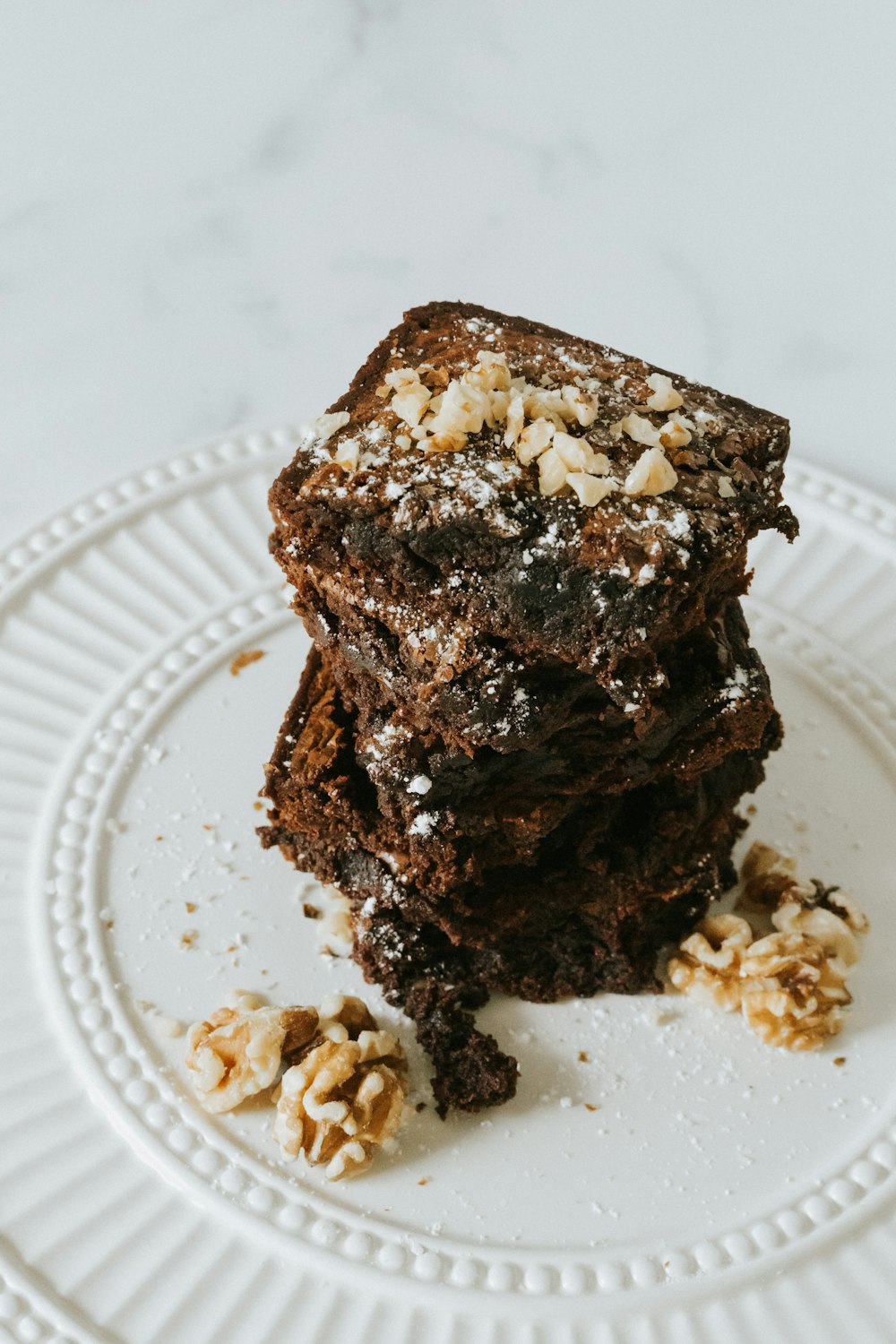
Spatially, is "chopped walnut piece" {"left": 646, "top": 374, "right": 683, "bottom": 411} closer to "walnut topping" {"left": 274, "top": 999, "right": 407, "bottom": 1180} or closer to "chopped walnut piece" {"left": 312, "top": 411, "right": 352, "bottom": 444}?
"chopped walnut piece" {"left": 312, "top": 411, "right": 352, "bottom": 444}

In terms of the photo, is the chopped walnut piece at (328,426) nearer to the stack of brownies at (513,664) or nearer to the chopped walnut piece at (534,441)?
the stack of brownies at (513,664)

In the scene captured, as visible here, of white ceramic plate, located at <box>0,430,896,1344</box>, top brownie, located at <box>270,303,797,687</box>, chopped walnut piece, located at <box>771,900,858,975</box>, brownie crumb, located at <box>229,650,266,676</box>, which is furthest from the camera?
brownie crumb, located at <box>229,650,266,676</box>

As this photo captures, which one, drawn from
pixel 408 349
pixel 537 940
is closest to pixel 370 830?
pixel 537 940

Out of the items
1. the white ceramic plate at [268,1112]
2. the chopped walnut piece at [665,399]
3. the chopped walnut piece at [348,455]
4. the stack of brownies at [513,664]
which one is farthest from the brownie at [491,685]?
the white ceramic plate at [268,1112]

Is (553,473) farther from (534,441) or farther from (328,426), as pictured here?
(328,426)

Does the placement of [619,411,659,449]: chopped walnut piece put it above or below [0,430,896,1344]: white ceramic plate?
above

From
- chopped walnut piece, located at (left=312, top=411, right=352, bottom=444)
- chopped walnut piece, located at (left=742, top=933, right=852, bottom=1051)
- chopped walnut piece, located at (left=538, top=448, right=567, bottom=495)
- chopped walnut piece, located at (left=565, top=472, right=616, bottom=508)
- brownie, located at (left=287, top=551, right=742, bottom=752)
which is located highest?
chopped walnut piece, located at (left=312, top=411, right=352, bottom=444)

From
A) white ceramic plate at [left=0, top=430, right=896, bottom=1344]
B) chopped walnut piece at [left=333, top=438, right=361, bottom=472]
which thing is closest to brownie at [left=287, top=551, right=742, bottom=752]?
chopped walnut piece at [left=333, top=438, right=361, bottom=472]

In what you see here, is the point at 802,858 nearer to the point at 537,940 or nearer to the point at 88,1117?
the point at 537,940
